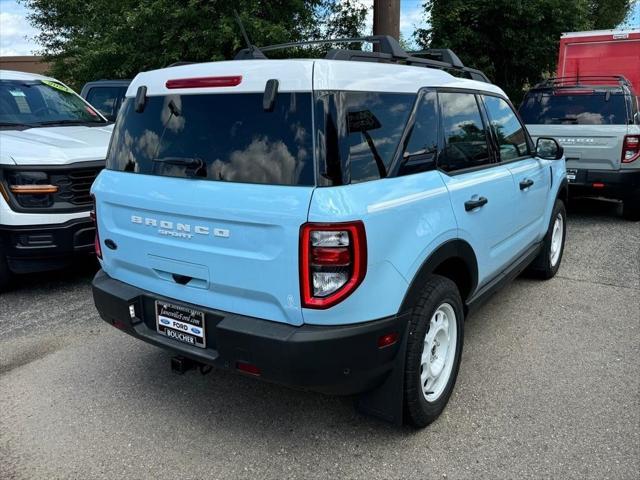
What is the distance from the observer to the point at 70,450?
111 inches

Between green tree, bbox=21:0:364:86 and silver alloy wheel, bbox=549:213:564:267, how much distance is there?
24.8 ft

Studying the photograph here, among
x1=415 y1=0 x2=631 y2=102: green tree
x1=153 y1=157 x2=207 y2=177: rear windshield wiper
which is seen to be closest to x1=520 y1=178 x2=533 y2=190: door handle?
x1=153 y1=157 x2=207 y2=177: rear windshield wiper

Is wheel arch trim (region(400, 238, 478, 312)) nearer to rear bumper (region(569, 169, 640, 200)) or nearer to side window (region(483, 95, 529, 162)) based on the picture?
side window (region(483, 95, 529, 162))

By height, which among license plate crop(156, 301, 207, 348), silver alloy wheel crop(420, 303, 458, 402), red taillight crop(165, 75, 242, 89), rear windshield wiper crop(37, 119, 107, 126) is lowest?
silver alloy wheel crop(420, 303, 458, 402)

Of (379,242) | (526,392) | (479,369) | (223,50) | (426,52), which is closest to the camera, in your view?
(379,242)

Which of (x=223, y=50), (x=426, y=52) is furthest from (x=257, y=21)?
(x=426, y=52)

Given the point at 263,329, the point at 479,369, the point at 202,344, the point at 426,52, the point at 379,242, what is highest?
the point at 426,52

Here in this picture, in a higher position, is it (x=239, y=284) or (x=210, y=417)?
(x=239, y=284)

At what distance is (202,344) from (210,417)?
698 millimetres

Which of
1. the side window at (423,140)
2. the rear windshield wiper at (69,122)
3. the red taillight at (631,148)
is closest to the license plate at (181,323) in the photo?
the side window at (423,140)

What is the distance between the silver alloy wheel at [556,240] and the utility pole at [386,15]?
473cm

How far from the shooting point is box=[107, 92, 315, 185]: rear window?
239cm

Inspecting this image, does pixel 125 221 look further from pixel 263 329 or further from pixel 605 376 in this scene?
pixel 605 376

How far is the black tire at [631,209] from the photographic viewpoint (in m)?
7.36
